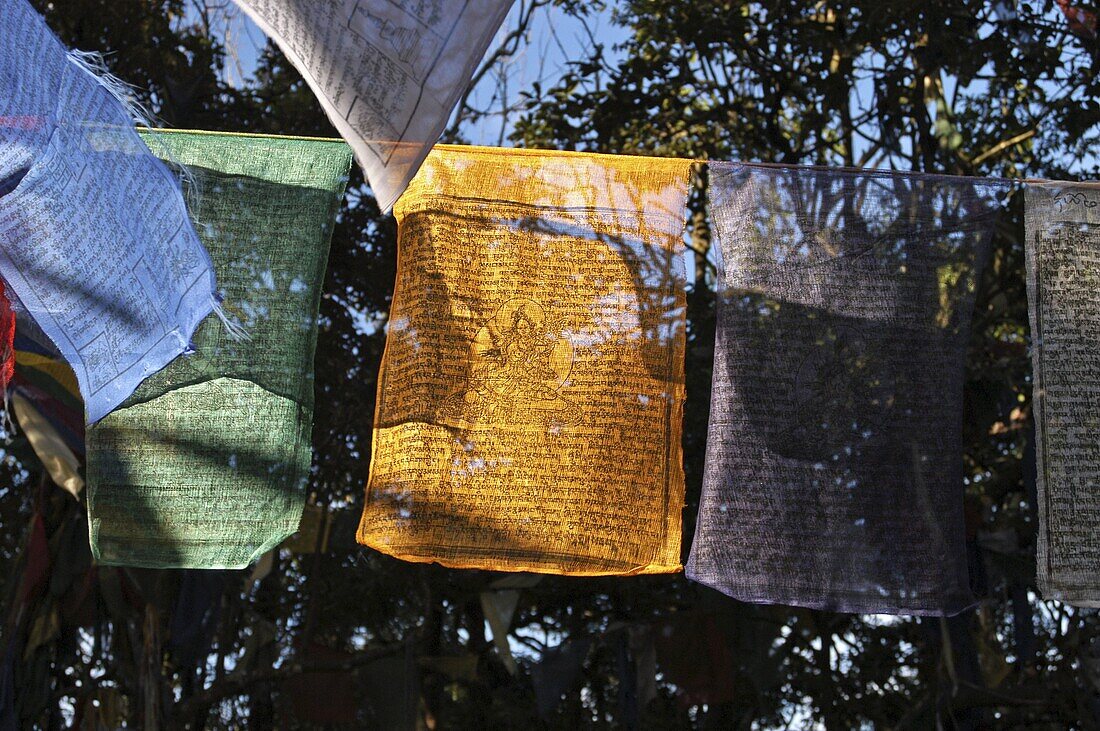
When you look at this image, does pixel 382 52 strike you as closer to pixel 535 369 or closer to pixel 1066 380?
pixel 535 369

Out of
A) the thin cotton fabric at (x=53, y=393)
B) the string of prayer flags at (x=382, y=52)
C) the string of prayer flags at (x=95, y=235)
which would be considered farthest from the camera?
the thin cotton fabric at (x=53, y=393)

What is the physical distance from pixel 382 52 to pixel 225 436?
5.25 feet

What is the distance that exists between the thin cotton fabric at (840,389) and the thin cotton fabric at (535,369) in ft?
0.53

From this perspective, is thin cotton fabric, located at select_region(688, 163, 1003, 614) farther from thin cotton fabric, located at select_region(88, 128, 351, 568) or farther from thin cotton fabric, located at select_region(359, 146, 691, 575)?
thin cotton fabric, located at select_region(88, 128, 351, 568)

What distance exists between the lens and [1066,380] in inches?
124

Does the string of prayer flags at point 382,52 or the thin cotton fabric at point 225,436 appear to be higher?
the string of prayer flags at point 382,52

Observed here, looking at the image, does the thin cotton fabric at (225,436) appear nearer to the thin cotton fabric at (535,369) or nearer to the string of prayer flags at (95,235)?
the thin cotton fabric at (535,369)

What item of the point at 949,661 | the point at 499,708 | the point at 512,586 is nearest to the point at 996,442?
the point at 949,661

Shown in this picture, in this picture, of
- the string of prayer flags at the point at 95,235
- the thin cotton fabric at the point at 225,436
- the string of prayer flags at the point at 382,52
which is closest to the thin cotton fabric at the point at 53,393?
the thin cotton fabric at the point at 225,436

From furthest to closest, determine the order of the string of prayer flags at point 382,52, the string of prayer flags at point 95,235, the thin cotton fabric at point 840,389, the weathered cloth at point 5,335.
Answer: the thin cotton fabric at point 840,389, the weathered cloth at point 5,335, the string of prayer flags at point 95,235, the string of prayer flags at point 382,52

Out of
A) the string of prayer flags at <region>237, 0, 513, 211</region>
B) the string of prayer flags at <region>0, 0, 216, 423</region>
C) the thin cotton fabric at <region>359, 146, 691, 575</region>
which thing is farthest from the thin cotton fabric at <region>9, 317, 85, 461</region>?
the string of prayer flags at <region>237, 0, 513, 211</region>

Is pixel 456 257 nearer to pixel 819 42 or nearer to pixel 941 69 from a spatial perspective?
pixel 819 42

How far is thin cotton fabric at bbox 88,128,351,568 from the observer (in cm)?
312

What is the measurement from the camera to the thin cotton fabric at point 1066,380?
303 centimetres
